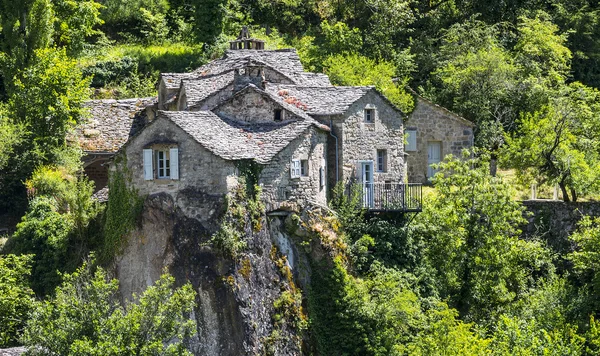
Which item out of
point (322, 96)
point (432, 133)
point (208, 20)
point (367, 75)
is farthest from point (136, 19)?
point (322, 96)

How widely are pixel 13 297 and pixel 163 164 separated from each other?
27.1 ft

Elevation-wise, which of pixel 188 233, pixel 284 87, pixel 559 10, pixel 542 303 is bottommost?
pixel 542 303

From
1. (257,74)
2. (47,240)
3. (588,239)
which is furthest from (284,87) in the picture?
(588,239)

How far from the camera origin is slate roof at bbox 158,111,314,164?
54.2 metres

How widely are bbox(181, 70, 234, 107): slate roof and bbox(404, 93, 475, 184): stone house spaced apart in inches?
544

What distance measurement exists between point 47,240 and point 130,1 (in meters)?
32.2

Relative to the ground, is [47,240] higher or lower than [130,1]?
lower

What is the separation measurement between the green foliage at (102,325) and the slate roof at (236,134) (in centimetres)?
705

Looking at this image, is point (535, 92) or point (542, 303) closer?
point (542, 303)

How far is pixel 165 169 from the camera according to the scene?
5434 cm

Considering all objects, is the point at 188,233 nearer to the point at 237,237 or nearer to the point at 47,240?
the point at 237,237

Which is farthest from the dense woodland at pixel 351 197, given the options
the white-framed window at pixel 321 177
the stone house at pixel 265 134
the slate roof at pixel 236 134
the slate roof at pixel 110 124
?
the slate roof at pixel 236 134

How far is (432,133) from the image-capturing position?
72.0 m

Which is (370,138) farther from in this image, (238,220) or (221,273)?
(221,273)
